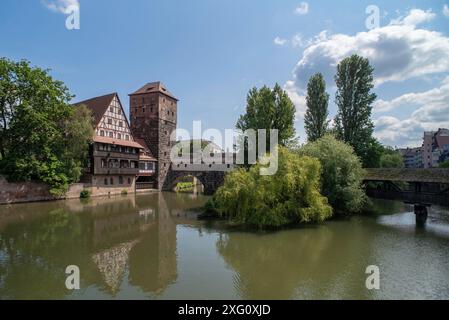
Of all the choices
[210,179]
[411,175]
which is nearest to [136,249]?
[411,175]

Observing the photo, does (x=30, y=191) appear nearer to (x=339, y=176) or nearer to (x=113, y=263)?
(x=113, y=263)

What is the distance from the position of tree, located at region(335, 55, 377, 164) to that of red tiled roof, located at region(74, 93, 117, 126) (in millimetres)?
28674

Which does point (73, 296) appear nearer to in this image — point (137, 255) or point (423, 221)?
point (137, 255)

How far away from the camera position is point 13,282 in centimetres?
895

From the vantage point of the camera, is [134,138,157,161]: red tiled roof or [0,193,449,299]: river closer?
[0,193,449,299]: river

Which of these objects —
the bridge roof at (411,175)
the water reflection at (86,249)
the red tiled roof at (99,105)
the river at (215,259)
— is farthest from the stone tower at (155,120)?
the bridge roof at (411,175)

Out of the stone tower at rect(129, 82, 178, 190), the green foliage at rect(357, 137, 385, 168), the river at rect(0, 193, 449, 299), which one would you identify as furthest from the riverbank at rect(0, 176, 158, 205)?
the green foliage at rect(357, 137, 385, 168)

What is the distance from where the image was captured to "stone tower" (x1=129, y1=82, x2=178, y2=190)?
42.4 metres

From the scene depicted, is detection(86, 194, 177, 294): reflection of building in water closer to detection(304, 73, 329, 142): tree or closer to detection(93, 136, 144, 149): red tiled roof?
detection(93, 136, 144, 149): red tiled roof

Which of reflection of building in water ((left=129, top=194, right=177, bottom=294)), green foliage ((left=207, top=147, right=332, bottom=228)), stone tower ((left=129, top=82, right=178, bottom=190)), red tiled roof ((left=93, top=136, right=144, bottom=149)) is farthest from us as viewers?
stone tower ((left=129, top=82, right=178, bottom=190))

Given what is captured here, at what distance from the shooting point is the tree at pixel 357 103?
31.8m

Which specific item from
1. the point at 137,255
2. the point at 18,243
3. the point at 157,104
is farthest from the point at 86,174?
the point at 137,255

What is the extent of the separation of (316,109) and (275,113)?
25.4ft

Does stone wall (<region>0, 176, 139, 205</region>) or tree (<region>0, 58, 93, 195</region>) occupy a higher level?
tree (<region>0, 58, 93, 195</region>)
